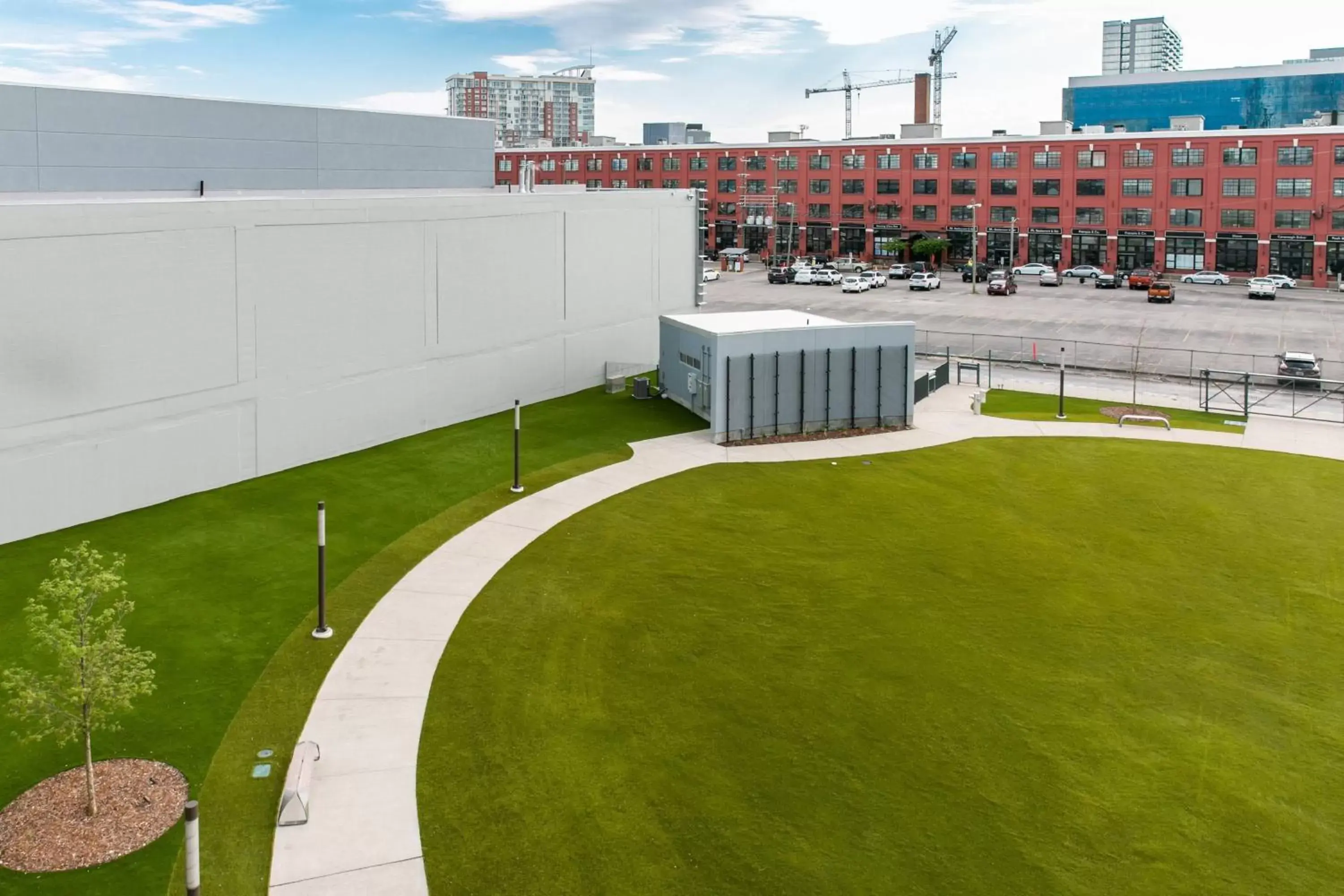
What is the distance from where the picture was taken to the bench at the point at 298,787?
13.0 meters

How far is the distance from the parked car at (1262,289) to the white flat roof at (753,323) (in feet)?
204

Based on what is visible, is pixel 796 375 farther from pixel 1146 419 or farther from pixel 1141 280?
pixel 1141 280

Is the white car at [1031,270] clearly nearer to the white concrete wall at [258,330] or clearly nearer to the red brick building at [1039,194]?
the red brick building at [1039,194]

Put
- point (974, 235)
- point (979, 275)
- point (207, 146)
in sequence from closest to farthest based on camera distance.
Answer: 1. point (207, 146)
2. point (979, 275)
3. point (974, 235)

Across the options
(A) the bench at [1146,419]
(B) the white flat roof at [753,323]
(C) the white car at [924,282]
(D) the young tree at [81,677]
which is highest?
(C) the white car at [924,282]

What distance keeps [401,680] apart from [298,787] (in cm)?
365

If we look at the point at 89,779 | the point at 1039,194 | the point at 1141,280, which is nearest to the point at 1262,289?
the point at 1141,280

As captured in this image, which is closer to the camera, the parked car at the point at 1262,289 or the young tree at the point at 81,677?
the young tree at the point at 81,677

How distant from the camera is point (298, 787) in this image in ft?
43.4

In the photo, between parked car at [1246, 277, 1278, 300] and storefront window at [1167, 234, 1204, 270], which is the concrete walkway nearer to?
parked car at [1246, 277, 1278, 300]

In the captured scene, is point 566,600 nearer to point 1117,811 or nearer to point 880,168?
point 1117,811

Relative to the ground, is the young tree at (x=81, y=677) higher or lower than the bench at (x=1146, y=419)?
lower

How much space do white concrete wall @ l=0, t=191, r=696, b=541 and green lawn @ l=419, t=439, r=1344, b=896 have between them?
9.27 m

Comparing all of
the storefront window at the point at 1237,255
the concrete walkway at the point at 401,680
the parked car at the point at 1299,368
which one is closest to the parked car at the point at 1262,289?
the storefront window at the point at 1237,255
